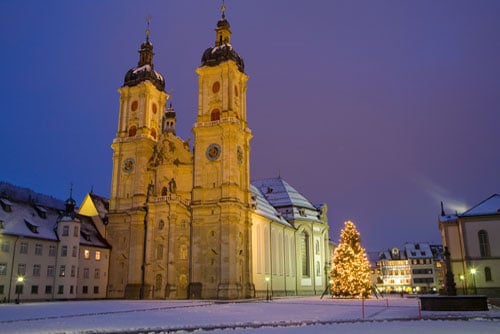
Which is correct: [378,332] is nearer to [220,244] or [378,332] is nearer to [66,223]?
[220,244]

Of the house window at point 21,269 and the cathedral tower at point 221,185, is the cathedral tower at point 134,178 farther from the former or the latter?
the house window at point 21,269

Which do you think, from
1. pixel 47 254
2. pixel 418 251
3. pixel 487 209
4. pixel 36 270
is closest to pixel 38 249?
pixel 47 254

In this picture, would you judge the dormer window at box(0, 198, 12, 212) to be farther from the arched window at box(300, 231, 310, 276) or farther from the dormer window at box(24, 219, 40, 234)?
the arched window at box(300, 231, 310, 276)

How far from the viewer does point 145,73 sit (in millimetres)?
70375

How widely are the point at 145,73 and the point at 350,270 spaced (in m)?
40.6

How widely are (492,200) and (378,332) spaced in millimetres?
48942

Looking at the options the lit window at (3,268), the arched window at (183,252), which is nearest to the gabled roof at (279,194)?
the arched window at (183,252)

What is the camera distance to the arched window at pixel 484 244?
56.4 m

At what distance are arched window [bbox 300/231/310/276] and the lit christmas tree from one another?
22548mm

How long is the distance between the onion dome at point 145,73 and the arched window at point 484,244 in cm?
4897

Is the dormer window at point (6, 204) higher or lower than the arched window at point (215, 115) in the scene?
lower

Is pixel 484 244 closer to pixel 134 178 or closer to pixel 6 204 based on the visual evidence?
pixel 134 178

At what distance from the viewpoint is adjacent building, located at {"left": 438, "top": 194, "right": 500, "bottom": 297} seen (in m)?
55.4

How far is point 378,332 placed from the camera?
1739 centimetres
